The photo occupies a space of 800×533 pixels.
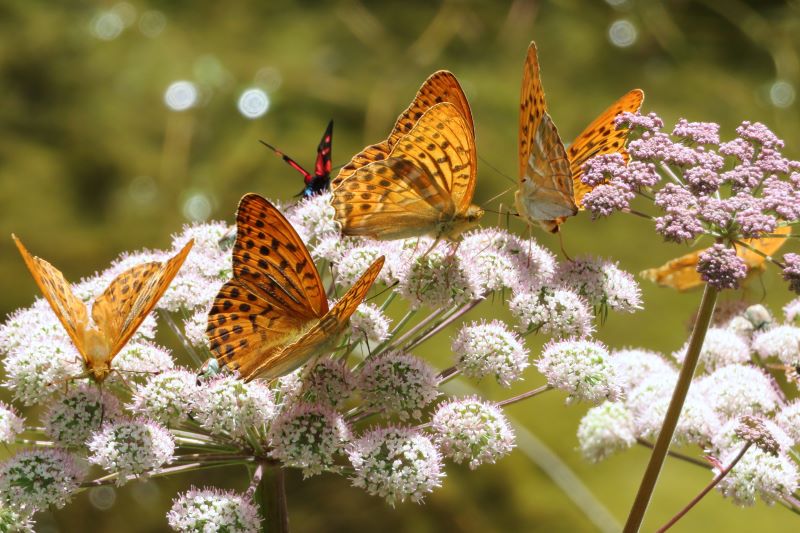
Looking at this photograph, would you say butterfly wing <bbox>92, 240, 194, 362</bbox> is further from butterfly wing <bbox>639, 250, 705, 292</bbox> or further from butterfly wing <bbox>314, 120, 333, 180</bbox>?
butterfly wing <bbox>639, 250, 705, 292</bbox>

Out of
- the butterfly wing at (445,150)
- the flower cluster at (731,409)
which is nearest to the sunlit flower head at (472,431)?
the flower cluster at (731,409)

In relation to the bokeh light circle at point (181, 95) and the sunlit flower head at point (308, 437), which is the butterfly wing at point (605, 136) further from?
the bokeh light circle at point (181, 95)

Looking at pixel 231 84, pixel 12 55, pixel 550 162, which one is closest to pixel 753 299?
pixel 550 162

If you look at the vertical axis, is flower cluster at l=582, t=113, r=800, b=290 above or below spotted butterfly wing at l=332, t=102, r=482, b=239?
below

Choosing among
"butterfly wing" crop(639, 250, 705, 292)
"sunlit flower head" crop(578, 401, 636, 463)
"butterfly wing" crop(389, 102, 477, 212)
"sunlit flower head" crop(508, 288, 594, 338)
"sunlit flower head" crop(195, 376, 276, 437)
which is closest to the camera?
"sunlit flower head" crop(195, 376, 276, 437)

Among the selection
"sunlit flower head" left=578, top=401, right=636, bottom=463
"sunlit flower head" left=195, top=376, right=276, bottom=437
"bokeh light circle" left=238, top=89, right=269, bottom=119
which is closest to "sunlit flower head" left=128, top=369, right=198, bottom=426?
"sunlit flower head" left=195, top=376, right=276, bottom=437

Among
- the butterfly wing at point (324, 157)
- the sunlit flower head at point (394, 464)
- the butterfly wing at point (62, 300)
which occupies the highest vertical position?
the butterfly wing at point (324, 157)

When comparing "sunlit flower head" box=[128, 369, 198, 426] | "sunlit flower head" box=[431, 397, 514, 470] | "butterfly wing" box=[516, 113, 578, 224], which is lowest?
"sunlit flower head" box=[431, 397, 514, 470]
